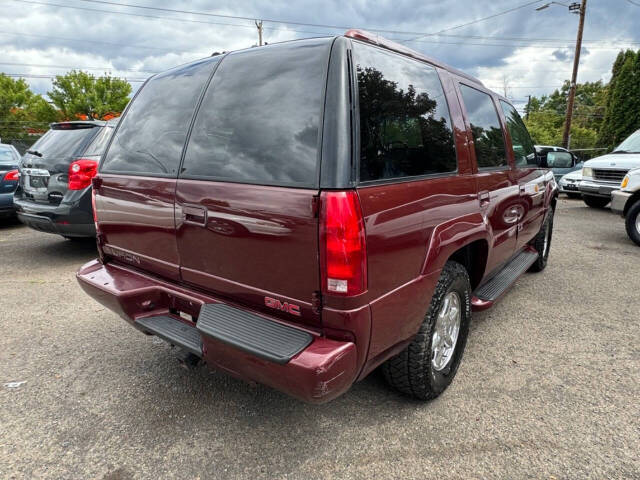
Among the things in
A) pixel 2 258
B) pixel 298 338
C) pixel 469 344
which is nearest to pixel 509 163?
pixel 469 344

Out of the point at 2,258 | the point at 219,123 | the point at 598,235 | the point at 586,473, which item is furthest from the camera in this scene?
the point at 598,235

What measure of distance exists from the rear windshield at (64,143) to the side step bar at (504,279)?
4.82 meters

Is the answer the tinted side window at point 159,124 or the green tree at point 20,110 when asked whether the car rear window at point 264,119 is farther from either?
the green tree at point 20,110

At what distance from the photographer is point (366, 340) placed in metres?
1.78

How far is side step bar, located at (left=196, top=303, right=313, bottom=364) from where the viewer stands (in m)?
1.70

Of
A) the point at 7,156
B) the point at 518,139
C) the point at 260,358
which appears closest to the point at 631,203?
the point at 518,139

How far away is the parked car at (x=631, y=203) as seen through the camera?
6.46m

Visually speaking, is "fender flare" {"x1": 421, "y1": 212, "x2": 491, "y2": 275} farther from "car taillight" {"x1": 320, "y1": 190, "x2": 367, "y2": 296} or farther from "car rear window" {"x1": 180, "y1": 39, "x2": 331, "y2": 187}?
"car rear window" {"x1": 180, "y1": 39, "x2": 331, "y2": 187}

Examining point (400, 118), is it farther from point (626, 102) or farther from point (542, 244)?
point (626, 102)

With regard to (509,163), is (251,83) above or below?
above

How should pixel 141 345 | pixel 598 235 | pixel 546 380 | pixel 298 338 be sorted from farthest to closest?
1. pixel 598 235
2. pixel 141 345
3. pixel 546 380
4. pixel 298 338

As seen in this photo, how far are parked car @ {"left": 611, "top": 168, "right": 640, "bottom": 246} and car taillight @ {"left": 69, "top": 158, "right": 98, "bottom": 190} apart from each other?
24.6ft

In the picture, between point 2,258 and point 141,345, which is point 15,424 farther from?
point 2,258

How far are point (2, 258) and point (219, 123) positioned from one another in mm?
5026
